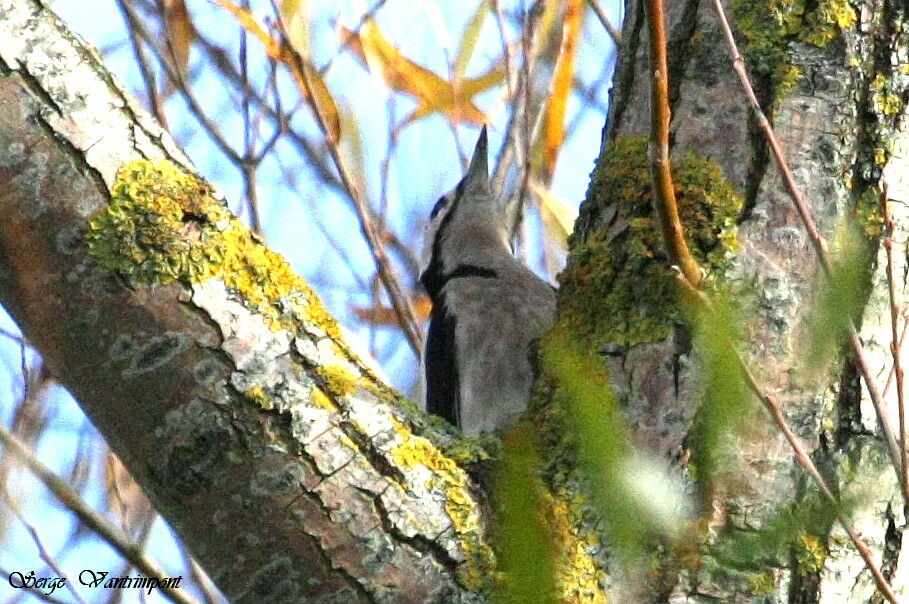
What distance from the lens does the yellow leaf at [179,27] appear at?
302 centimetres

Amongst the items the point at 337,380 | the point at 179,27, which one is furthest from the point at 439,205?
the point at 337,380

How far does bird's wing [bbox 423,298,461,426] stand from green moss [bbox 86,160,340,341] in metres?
1.44

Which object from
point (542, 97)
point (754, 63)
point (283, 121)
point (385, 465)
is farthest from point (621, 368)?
point (542, 97)

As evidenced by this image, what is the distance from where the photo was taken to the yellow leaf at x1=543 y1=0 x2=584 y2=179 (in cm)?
319

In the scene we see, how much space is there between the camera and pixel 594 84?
3.55 meters

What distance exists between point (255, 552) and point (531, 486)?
582 millimetres

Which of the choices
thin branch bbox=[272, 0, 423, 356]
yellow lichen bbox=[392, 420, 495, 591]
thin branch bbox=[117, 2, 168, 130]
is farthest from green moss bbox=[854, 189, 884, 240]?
thin branch bbox=[117, 2, 168, 130]

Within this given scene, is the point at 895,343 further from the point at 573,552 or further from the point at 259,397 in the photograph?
the point at 259,397

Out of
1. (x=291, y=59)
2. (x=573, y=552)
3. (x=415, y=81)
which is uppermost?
(x=415, y=81)

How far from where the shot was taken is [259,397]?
1.29 m

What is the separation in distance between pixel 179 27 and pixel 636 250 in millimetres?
1886

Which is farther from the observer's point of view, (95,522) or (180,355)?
(95,522)

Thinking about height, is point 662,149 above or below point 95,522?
above

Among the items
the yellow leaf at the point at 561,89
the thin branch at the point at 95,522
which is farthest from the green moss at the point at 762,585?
the yellow leaf at the point at 561,89
